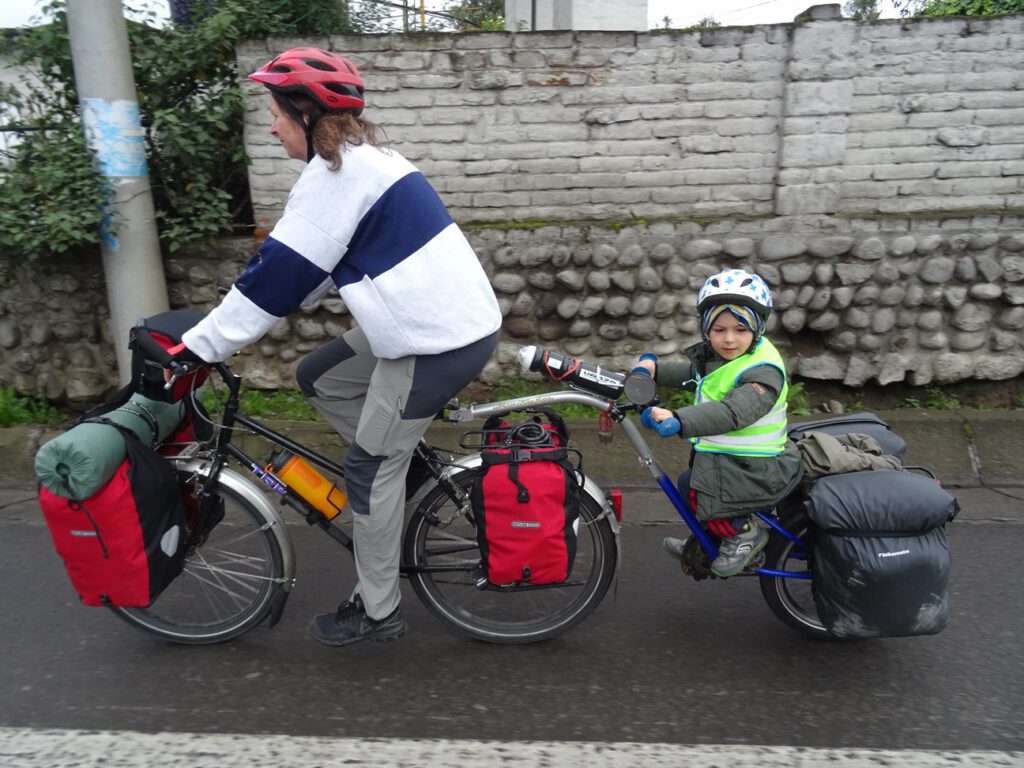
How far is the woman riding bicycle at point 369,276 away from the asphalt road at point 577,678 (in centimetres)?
55

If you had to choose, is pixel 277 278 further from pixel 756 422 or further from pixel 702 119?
pixel 702 119

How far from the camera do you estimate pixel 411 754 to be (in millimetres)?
2383

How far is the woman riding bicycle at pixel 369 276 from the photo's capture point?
7.74 ft

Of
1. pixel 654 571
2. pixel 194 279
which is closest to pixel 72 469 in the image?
pixel 654 571

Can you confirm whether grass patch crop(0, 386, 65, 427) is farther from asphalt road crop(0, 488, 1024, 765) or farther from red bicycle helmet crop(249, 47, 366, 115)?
red bicycle helmet crop(249, 47, 366, 115)

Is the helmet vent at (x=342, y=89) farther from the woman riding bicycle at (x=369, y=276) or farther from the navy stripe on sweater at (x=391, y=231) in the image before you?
the navy stripe on sweater at (x=391, y=231)

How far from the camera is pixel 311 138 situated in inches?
96.4

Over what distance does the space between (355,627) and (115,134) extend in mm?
3337

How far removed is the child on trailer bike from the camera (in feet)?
8.38

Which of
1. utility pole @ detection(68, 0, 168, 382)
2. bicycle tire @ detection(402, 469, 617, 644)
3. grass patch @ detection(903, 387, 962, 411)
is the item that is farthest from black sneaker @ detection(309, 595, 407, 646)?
grass patch @ detection(903, 387, 962, 411)

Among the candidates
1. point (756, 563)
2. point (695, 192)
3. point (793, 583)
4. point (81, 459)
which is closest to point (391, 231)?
point (81, 459)

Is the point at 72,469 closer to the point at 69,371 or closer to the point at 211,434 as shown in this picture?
the point at 211,434

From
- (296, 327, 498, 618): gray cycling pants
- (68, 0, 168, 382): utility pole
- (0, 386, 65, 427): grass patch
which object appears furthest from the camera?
(0, 386, 65, 427): grass patch

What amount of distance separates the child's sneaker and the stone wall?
101 inches
